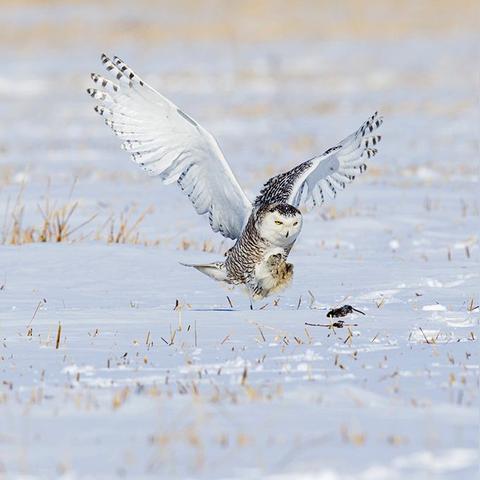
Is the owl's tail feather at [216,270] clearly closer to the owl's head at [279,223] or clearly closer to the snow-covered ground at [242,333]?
the snow-covered ground at [242,333]

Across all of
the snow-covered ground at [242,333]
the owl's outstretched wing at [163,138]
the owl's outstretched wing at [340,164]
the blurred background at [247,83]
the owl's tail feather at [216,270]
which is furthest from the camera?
the blurred background at [247,83]

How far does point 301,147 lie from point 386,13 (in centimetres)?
2728

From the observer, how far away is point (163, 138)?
29.0 ft

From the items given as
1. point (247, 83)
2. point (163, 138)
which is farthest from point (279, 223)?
point (247, 83)

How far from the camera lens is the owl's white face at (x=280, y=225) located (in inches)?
318

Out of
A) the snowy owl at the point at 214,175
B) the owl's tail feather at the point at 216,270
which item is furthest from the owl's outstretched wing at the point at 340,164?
the owl's tail feather at the point at 216,270

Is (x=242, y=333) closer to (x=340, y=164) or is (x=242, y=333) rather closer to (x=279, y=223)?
(x=279, y=223)

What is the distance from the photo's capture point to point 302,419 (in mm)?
5188

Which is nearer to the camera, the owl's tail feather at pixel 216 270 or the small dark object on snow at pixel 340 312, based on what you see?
the small dark object on snow at pixel 340 312

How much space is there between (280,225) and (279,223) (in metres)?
0.02

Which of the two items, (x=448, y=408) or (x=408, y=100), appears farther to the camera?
(x=408, y=100)

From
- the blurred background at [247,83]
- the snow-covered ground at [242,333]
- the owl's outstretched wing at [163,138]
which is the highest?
the blurred background at [247,83]

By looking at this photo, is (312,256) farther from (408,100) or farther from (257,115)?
(408,100)

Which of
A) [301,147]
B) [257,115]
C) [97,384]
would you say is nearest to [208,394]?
[97,384]
